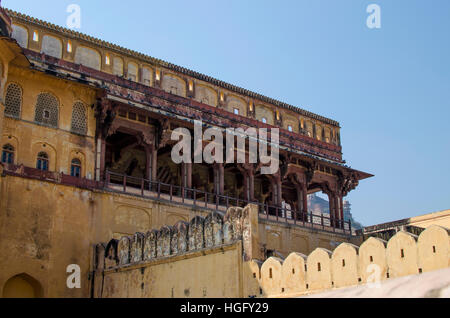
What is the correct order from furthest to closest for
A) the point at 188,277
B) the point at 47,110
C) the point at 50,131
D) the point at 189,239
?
1. the point at 47,110
2. the point at 50,131
3. the point at 189,239
4. the point at 188,277

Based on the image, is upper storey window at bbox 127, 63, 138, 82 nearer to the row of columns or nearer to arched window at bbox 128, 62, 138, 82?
arched window at bbox 128, 62, 138, 82

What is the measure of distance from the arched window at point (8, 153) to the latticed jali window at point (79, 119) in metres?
2.37

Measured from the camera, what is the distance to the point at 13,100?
19078mm

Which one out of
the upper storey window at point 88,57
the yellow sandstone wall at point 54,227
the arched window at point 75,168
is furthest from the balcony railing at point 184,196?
the upper storey window at point 88,57

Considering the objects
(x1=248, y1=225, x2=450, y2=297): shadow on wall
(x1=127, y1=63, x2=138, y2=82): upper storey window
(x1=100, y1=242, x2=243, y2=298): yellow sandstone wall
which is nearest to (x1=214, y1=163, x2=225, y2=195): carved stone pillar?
(x1=127, y1=63, x2=138, y2=82): upper storey window

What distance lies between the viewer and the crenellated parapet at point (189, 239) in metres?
11.7

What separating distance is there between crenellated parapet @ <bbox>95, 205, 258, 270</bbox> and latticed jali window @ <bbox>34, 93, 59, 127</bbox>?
500cm

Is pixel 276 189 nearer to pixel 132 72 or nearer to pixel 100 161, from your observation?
pixel 132 72

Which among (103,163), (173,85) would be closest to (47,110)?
(103,163)

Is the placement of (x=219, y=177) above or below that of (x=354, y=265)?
above

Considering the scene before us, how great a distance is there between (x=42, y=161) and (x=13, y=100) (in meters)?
2.22
